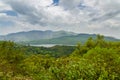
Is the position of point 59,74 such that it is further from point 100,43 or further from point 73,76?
point 100,43

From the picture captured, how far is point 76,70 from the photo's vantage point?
38.7 feet

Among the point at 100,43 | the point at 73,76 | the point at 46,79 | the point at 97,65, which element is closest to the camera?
the point at 73,76

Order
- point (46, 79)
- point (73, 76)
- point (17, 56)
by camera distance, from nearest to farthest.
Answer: point (73, 76), point (46, 79), point (17, 56)

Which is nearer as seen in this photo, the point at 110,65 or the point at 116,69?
the point at 116,69

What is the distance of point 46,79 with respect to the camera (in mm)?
13391

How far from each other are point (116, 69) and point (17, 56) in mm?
55298

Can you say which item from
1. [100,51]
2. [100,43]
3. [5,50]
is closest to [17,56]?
[5,50]

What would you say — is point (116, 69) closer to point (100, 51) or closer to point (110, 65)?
point (110, 65)

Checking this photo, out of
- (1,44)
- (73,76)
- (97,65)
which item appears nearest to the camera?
(73,76)

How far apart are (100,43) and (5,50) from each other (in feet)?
168

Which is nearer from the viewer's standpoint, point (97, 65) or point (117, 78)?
point (117, 78)

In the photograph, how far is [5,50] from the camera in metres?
66.6

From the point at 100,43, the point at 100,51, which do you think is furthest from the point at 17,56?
the point at 100,43

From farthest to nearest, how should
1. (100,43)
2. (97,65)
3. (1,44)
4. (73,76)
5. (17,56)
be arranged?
(100,43), (1,44), (17,56), (97,65), (73,76)
